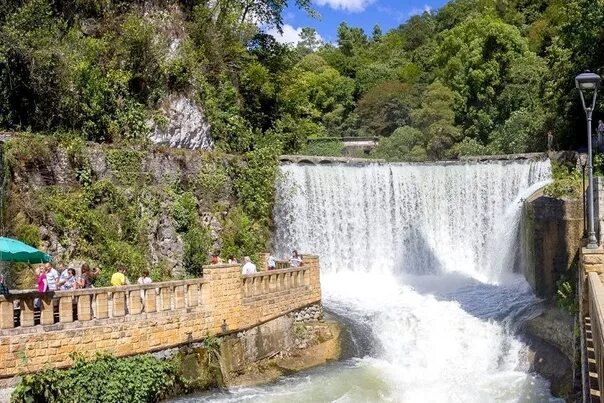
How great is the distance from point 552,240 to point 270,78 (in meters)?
20.3

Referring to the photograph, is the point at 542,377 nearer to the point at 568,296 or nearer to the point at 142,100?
the point at 568,296

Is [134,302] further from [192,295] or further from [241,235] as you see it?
[241,235]

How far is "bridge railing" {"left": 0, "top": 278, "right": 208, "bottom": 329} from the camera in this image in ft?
40.7

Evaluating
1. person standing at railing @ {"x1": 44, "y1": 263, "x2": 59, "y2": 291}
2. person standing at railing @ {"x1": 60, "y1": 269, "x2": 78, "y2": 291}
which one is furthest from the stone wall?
person standing at railing @ {"x1": 44, "y1": 263, "x2": 59, "y2": 291}

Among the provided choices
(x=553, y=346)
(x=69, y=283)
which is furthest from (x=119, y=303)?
(x=553, y=346)

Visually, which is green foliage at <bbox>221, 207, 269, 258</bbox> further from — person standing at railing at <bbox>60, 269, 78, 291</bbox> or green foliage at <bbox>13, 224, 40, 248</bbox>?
person standing at railing at <bbox>60, 269, 78, 291</bbox>

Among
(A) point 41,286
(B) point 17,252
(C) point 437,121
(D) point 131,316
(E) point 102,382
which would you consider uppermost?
(C) point 437,121

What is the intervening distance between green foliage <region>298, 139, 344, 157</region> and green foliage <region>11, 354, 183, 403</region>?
3343cm

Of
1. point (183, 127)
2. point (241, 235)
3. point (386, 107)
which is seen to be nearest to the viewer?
Answer: point (241, 235)

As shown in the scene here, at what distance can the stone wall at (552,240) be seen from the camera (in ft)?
57.6

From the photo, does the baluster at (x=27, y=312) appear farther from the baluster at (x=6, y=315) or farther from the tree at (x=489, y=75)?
the tree at (x=489, y=75)

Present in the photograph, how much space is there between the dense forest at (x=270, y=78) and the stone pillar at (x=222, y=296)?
26.4 feet

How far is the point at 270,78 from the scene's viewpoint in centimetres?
3569

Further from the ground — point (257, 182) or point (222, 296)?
point (257, 182)
